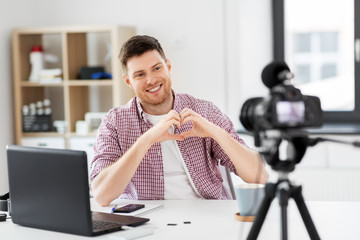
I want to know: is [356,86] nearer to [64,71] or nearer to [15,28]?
[64,71]

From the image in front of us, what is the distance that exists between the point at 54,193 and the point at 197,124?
2.19 ft

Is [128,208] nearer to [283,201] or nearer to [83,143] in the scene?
[283,201]

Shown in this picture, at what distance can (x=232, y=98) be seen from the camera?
387 cm

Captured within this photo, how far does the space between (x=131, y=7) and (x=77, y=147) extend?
3.39 feet

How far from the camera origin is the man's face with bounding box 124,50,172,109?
2.28 meters

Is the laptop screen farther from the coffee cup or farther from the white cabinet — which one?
the white cabinet

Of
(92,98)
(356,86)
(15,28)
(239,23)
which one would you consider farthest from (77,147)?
(356,86)

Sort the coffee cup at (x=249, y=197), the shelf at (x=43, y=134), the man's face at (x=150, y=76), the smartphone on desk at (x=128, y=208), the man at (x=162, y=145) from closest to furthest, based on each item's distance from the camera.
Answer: the coffee cup at (x=249, y=197), the smartphone on desk at (x=128, y=208), the man at (x=162, y=145), the man's face at (x=150, y=76), the shelf at (x=43, y=134)

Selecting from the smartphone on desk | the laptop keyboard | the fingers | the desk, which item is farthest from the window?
the laptop keyboard

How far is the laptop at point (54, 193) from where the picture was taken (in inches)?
63.4

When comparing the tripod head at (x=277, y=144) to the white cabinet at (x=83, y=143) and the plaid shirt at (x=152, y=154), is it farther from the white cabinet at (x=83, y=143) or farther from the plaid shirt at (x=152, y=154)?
the white cabinet at (x=83, y=143)

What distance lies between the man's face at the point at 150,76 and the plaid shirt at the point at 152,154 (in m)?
0.09

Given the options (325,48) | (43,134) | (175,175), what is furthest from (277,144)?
(43,134)

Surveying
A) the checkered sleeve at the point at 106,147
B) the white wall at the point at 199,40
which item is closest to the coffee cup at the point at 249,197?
the checkered sleeve at the point at 106,147
